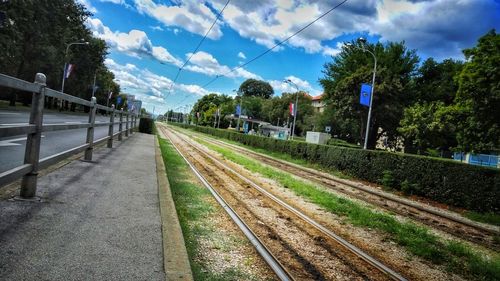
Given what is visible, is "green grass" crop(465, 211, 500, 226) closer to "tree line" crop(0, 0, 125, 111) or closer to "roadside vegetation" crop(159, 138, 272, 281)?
"roadside vegetation" crop(159, 138, 272, 281)

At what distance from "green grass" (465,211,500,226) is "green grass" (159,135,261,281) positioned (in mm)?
8070

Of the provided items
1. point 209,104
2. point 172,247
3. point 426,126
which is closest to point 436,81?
point 426,126

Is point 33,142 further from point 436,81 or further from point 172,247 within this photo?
point 436,81

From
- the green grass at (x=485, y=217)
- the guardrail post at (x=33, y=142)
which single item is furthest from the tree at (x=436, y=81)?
the guardrail post at (x=33, y=142)

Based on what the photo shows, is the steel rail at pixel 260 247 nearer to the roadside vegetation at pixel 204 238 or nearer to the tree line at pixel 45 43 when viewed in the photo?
the roadside vegetation at pixel 204 238

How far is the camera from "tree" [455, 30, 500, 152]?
95.9 feet

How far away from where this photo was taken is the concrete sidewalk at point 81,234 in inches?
123

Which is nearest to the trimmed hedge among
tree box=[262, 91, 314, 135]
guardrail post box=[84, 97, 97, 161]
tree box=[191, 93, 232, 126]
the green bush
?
guardrail post box=[84, 97, 97, 161]

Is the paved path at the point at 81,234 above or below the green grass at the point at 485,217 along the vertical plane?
above

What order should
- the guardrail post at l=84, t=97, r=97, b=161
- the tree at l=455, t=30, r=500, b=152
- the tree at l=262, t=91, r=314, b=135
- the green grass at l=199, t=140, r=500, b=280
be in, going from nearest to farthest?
the green grass at l=199, t=140, r=500, b=280
the guardrail post at l=84, t=97, r=97, b=161
the tree at l=455, t=30, r=500, b=152
the tree at l=262, t=91, r=314, b=135

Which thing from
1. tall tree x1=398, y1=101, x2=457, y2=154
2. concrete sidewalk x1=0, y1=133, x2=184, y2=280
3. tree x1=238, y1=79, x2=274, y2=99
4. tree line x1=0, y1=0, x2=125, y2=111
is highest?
tree x1=238, y1=79, x2=274, y2=99

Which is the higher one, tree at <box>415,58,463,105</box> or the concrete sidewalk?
tree at <box>415,58,463,105</box>

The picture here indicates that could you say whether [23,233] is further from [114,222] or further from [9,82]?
[9,82]

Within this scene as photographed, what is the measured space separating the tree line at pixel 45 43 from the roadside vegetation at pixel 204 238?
28.4m
